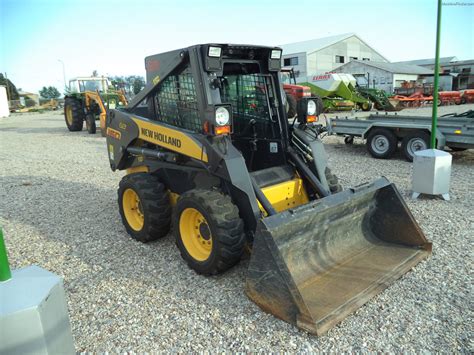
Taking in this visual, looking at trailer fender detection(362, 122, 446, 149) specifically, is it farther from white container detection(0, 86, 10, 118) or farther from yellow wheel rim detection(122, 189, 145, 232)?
white container detection(0, 86, 10, 118)

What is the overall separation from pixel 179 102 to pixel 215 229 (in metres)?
1.57

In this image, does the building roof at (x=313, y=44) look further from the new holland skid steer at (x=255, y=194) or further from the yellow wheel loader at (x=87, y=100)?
the new holland skid steer at (x=255, y=194)

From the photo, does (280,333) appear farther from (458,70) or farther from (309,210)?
(458,70)

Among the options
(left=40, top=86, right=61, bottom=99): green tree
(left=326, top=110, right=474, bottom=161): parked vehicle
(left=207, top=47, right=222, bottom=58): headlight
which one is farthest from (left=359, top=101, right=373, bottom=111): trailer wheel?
(left=40, top=86, right=61, bottom=99): green tree

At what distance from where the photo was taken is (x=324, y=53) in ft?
145

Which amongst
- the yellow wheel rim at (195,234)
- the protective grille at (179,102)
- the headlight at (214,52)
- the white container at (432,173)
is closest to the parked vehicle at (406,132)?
the white container at (432,173)

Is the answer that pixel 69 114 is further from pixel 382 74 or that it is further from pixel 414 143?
pixel 382 74

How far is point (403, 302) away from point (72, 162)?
8.79m

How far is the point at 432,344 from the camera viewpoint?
2.62 metres

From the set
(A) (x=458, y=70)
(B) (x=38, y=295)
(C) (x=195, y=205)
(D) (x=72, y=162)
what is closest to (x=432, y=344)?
(C) (x=195, y=205)

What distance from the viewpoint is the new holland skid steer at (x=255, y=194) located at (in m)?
3.01

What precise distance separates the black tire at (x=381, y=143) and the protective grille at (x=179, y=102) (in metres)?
6.28

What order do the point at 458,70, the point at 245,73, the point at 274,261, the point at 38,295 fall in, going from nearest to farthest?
the point at 38,295 < the point at 274,261 < the point at 245,73 < the point at 458,70

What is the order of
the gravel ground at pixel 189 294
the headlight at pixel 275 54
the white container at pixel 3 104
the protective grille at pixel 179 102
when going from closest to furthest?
the gravel ground at pixel 189 294
the protective grille at pixel 179 102
the headlight at pixel 275 54
the white container at pixel 3 104
